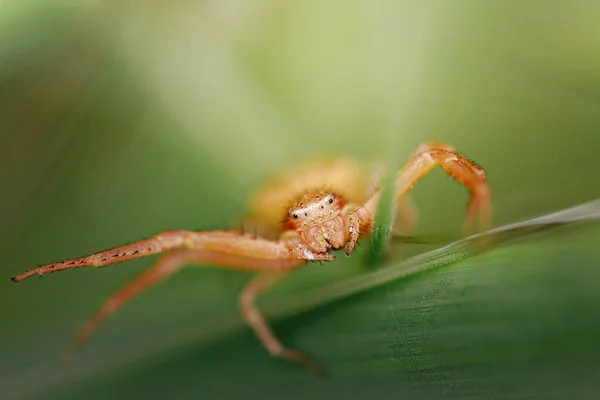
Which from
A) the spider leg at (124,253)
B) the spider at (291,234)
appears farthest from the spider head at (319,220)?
the spider leg at (124,253)

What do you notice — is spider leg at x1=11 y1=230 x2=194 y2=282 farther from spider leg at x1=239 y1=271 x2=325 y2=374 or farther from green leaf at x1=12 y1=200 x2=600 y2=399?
green leaf at x1=12 y1=200 x2=600 y2=399

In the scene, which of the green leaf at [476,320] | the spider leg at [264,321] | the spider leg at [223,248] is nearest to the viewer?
the green leaf at [476,320]

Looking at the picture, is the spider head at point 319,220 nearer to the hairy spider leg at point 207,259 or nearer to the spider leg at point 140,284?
the hairy spider leg at point 207,259

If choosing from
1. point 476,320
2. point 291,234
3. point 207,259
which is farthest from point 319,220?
point 476,320

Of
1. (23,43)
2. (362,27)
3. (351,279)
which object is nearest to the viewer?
(351,279)

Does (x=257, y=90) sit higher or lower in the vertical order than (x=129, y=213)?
higher

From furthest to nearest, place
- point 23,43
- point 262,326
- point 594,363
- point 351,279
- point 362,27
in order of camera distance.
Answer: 1. point 362,27
2. point 23,43
3. point 262,326
4. point 351,279
5. point 594,363

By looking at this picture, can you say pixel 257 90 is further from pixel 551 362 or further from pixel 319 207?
pixel 551 362

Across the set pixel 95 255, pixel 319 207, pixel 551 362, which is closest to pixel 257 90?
pixel 319 207
